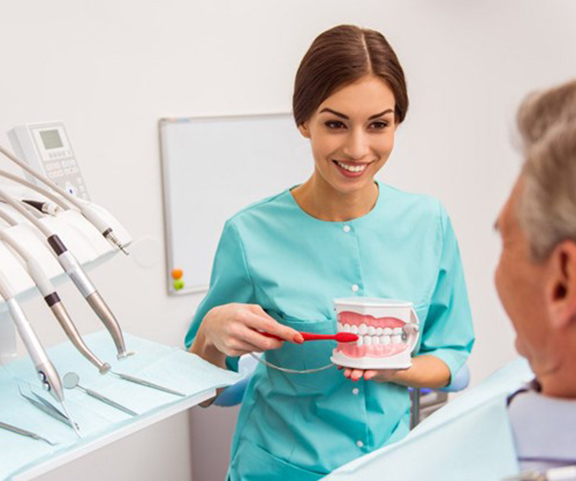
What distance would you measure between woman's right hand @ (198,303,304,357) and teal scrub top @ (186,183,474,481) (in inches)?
4.1

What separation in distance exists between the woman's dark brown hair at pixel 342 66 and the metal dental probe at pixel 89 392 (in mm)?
572

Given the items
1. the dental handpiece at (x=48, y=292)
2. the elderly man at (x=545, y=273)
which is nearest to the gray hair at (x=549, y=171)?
the elderly man at (x=545, y=273)

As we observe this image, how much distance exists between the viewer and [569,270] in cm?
69

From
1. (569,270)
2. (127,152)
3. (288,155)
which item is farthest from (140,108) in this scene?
(569,270)

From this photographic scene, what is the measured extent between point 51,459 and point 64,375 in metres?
0.23

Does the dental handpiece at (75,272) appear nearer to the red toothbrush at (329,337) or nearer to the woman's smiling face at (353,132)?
the red toothbrush at (329,337)

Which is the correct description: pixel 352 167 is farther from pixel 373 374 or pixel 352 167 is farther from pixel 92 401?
pixel 92 401

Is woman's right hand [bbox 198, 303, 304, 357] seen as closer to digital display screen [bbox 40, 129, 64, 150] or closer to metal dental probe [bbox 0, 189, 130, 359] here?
metal dental probe [bbox 0, 189, 130, 359]

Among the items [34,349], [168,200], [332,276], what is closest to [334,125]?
[332,276]

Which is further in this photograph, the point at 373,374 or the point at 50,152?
the point at 50,152

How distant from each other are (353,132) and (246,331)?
1.20ft

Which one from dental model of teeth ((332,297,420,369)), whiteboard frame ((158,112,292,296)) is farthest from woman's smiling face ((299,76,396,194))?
whiteboard frame ((158,112,292,296))

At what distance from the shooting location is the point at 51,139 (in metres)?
1.46

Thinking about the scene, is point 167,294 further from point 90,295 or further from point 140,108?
point 90,295
